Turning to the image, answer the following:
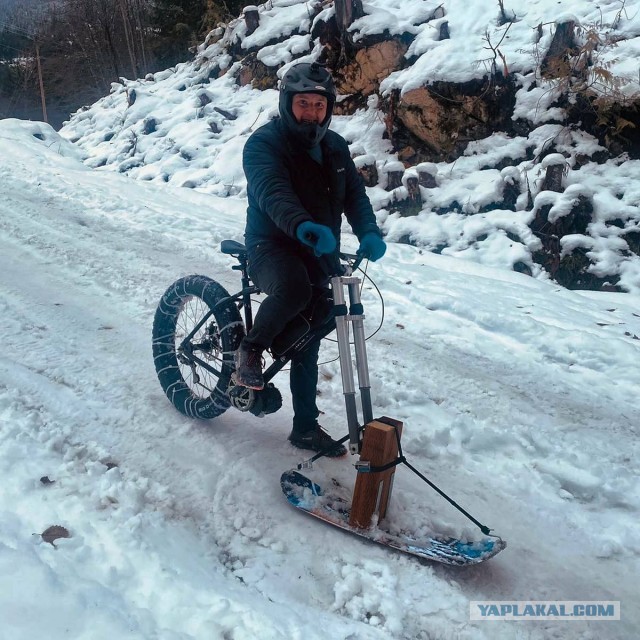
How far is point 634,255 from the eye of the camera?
25.0 ft

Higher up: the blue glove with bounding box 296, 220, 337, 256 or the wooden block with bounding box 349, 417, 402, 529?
the blue glove with bounding box 296, 220, 337, 256

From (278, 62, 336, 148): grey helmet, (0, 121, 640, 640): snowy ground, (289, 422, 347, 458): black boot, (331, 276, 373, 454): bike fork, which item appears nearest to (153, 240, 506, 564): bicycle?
(331, 276, 373, 454): bike fork

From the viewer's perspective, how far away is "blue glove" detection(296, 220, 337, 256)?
108 inches

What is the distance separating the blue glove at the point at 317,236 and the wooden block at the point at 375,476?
895mm

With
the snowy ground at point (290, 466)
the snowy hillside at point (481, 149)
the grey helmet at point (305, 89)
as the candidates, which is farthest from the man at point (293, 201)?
the snowy hillside at point (481, 149)

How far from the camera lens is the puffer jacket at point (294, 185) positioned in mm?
3051

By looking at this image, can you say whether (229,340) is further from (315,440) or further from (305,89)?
(305,89)

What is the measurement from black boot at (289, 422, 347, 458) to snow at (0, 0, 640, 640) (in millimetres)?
98

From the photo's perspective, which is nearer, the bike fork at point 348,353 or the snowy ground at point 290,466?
the snowy ground at point 290,466

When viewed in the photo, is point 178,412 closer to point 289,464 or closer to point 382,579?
point 289,464

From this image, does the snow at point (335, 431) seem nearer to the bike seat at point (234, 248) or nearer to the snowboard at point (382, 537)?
the snowboard at point (382, 537)

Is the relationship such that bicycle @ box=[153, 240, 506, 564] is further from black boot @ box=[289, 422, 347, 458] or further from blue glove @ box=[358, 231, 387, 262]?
black boot @ box=[289, 422, 347, 458]

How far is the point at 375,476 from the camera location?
283 centimetres

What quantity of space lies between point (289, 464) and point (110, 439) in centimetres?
105
